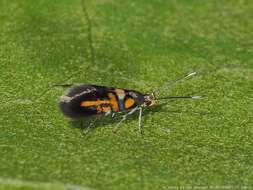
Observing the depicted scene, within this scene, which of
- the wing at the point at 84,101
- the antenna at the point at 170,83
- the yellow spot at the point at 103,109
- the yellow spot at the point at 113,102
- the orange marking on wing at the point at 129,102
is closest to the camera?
the wing at the point at 84,101

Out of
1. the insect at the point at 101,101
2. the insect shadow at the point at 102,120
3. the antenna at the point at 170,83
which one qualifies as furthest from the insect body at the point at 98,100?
the antenna at the point at 170,83

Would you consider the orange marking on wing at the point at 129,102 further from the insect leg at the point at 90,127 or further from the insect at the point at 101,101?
the insect leg at the point at 90,127

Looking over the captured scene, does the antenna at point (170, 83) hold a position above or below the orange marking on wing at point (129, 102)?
below

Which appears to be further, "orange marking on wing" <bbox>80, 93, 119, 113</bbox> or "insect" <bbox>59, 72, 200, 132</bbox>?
"orange marking on wing" <bbox>80, 93, 119, 113</bbox>

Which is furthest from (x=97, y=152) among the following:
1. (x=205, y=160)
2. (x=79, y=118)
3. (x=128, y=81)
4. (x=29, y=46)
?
(x=29, y=46)

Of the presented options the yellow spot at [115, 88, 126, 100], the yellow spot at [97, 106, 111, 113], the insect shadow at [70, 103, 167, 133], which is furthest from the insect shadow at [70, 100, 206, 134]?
the yellow spot at [115, 88, 126, 100]

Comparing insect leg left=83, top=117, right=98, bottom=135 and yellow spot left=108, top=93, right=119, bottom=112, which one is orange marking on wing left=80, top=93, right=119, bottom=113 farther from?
insect leg left=83, top=117, right=98, bottom=135
